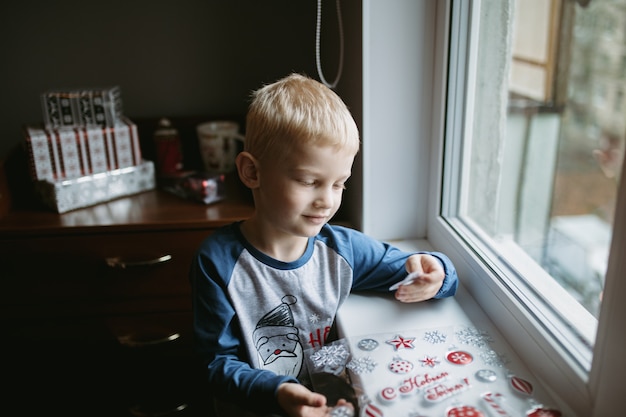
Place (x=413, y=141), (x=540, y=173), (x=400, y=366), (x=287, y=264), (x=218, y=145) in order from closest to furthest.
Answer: (x=400, y=366) < (x=287, y=264) < (x=413, y=141) < (x=218, y=145) < (x=540, y=173)

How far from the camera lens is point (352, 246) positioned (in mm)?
971

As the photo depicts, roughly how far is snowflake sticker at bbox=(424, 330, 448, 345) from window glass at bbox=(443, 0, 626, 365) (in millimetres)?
131

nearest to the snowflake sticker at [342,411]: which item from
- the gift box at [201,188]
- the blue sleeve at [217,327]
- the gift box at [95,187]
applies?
the blue sleeve at [217,327]

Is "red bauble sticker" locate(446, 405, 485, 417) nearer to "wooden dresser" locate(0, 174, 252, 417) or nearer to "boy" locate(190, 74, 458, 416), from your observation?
"boy" locate(190, 74, 458, 416)

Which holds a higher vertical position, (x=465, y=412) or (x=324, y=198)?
(x=324, y=198)

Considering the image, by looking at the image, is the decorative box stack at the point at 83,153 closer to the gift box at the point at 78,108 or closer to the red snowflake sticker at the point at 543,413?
the gift box at the point at 78,108

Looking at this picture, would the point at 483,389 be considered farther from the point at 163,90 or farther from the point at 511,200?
the point at 163,90

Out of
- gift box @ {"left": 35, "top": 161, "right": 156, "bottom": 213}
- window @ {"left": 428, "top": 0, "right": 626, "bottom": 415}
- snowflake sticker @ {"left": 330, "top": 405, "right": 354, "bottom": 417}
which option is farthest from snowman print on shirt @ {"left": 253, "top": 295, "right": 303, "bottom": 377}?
gift box @ {"left": 35, "top": 161, "right": 156, "bottom": 213}

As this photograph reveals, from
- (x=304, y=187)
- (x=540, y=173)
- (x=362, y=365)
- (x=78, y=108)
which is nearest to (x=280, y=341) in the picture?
(x=362, y=365)

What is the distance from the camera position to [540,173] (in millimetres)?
1748

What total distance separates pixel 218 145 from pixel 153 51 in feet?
1.12

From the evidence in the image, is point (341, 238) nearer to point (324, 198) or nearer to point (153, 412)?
point (324, 198)

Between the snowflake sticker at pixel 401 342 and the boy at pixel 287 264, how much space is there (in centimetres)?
10

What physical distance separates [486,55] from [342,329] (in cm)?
57
